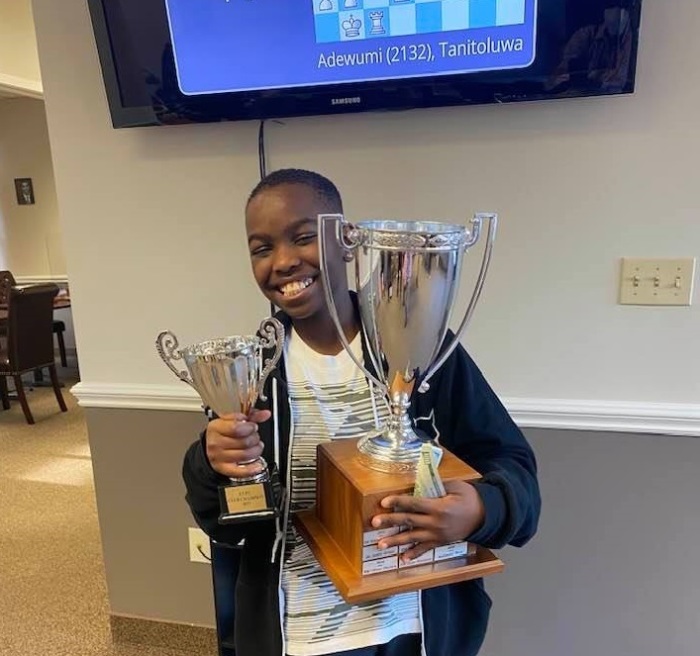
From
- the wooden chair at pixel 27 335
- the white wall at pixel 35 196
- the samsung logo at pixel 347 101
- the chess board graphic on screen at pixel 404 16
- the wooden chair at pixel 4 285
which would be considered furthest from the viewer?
the white wall at pixel 35 196

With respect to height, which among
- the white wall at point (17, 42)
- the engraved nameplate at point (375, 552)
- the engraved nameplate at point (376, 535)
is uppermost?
the white wall at point (17, 42)

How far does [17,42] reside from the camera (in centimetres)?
412

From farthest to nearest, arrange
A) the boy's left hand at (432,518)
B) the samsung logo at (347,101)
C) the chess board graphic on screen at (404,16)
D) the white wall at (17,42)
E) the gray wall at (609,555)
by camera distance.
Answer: the white wall at (17,42), the gray wall at (609,555), the samsung logo at (347,101), the chess board graphic on screen at (404,16), the boy's left hand at (432,518)

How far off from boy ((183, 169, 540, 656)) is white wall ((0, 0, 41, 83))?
13.0 ft

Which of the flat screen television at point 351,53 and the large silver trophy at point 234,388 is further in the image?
the flat screen television at point 351,53

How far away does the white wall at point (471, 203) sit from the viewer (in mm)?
1231

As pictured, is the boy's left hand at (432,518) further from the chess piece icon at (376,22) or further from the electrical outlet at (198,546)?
the electrical outlet at (198,546)

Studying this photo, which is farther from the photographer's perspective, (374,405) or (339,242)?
(374,405)

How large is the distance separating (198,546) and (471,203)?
1.13m

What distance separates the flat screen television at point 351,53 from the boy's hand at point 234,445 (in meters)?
0.73

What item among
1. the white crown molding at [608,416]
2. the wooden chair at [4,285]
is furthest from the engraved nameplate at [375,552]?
the wooden chair at [4,285]

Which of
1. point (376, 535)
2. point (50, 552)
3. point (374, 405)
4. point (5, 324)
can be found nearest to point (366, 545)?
point (376, 535)

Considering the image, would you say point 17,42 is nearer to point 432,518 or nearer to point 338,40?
point 338,40

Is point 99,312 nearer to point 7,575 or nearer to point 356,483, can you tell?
point 356,483
